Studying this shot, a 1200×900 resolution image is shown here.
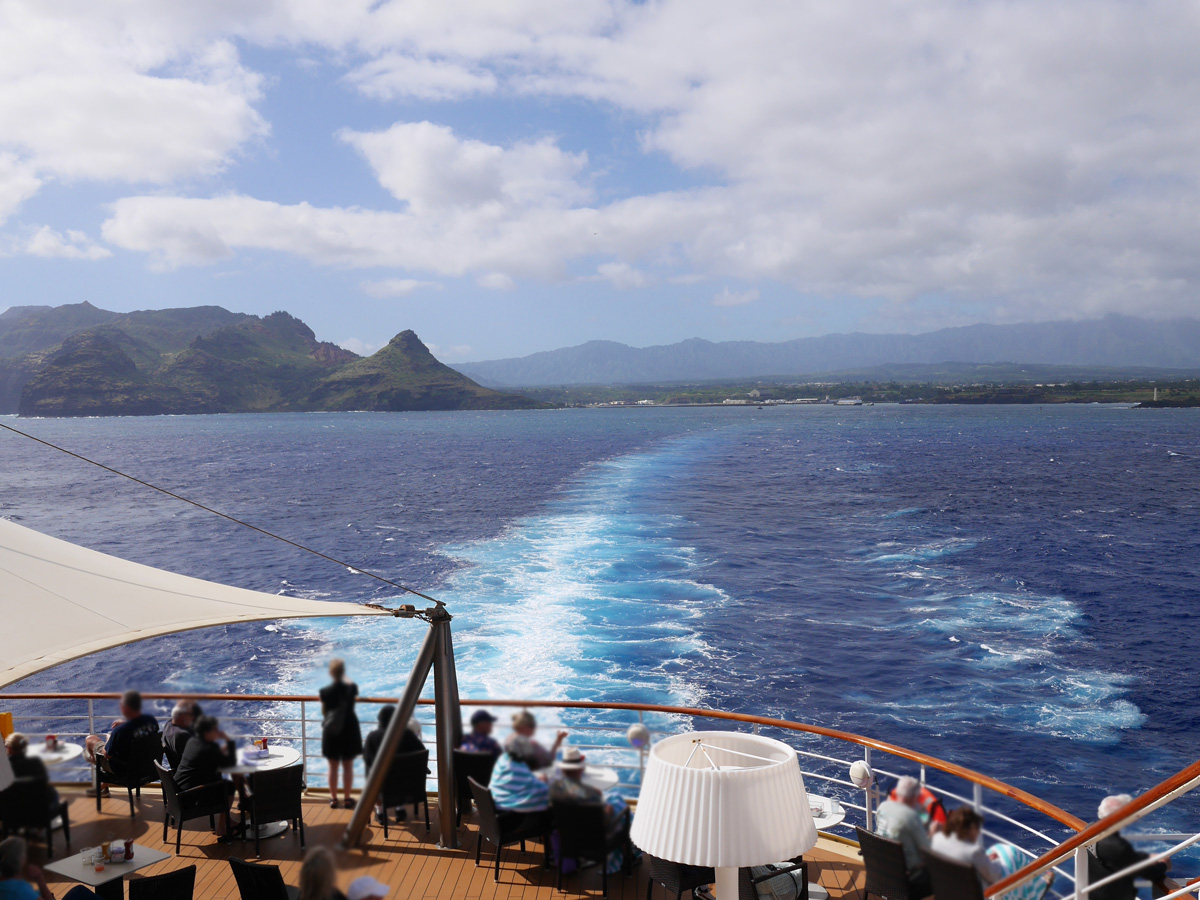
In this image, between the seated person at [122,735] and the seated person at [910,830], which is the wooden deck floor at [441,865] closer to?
the seated person at [122,735]

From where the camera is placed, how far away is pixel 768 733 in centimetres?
1392

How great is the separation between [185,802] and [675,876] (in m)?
2.77

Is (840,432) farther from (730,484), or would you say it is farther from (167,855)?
(167,855)

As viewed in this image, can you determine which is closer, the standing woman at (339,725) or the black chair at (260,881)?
the standing woman at (339,725)

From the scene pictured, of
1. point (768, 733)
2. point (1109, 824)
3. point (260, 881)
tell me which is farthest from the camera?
point (768, 733)

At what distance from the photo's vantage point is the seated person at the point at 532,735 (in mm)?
2766

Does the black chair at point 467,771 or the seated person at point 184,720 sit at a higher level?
the seated person at point 184,720

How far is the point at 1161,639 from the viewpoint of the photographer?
1916 cm

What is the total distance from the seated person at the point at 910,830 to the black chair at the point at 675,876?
1357 mm

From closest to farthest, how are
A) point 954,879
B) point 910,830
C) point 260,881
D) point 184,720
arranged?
point 184,720, point 954,879, point 910,830, point 260,881

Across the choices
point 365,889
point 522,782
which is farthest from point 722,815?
point 365,889

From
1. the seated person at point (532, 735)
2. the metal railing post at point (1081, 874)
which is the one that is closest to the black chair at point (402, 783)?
the seated person at point (532, 735)

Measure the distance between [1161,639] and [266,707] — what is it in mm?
19739

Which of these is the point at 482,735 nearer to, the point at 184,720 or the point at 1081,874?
the point at 184,720
